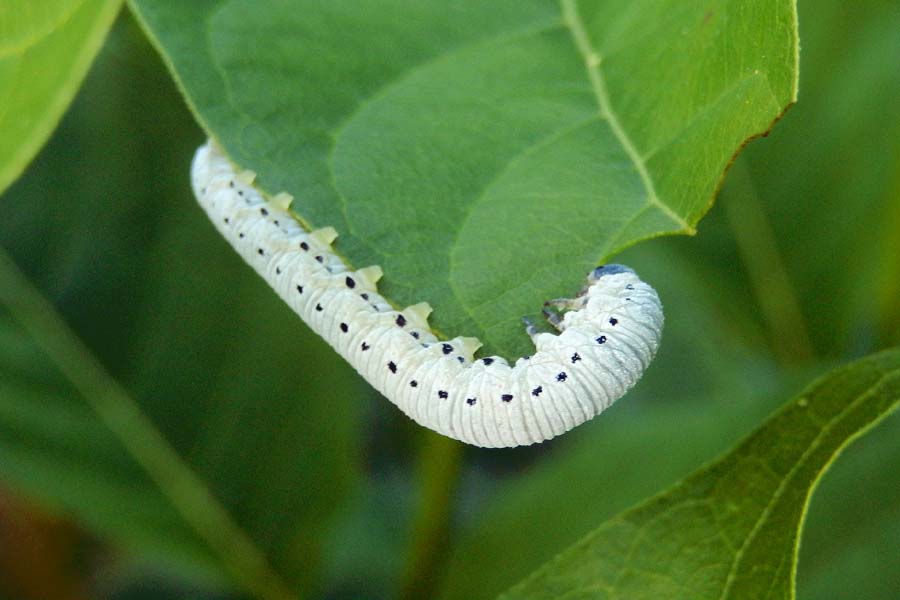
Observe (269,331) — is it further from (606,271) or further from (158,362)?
(606,271)

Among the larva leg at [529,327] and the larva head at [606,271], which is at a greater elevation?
the larva head at [606,271]

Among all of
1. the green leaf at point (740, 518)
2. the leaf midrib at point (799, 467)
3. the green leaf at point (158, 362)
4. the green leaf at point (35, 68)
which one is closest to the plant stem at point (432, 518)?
the green leaf at point (158, 362)

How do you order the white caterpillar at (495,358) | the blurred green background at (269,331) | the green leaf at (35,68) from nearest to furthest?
the green leaf at (35,68) → the white caterpillar at (495,358) → the blurred green background at (269,331)

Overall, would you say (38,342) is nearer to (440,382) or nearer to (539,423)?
(440,382)

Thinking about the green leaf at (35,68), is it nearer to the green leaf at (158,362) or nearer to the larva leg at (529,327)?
the larva leg at (529,327)

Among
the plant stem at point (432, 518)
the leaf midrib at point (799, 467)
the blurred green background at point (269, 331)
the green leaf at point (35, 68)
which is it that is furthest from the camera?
the blurred green background at point (269, 331)

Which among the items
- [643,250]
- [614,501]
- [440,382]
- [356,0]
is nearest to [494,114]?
[356,0]
